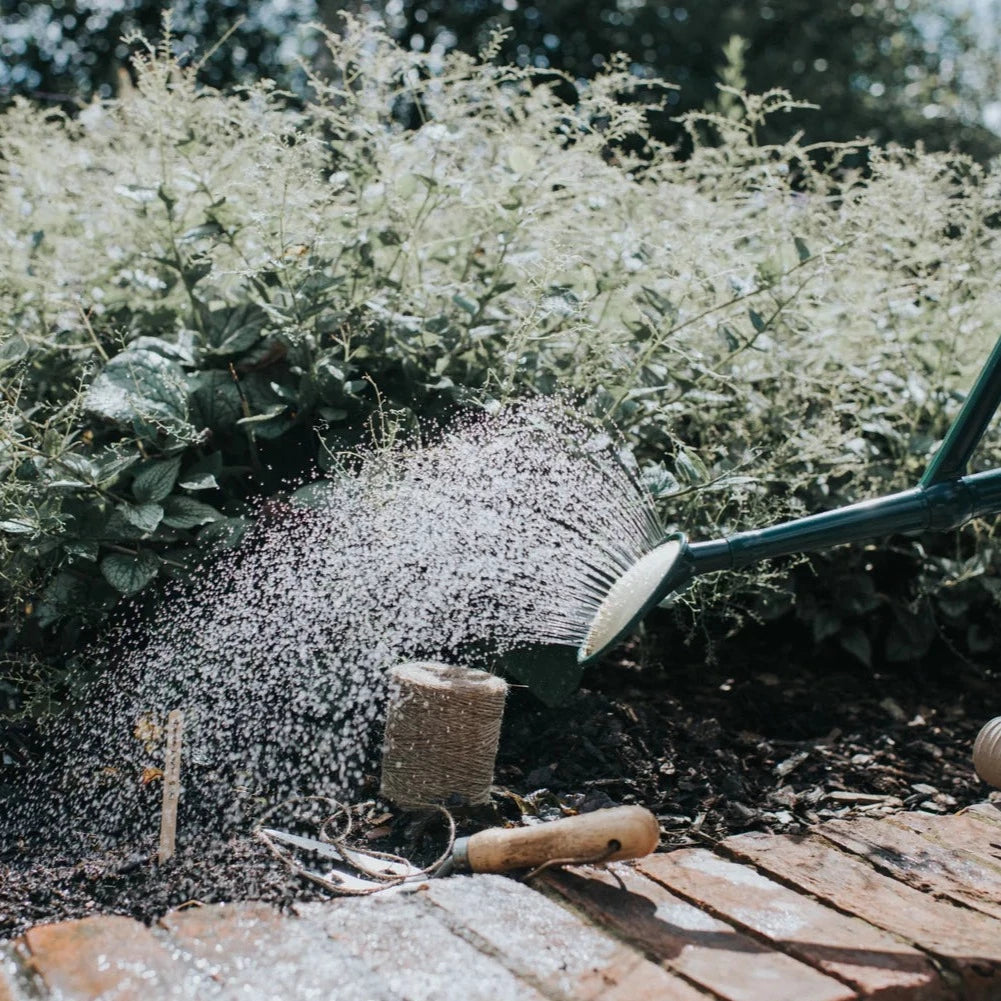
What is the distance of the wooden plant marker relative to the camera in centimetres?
172

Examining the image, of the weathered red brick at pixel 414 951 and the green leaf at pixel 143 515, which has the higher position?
the green leaf at pixel 143 515

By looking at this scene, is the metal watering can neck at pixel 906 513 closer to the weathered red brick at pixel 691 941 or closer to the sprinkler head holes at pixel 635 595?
the sprinkler head holes at pixel 635 595

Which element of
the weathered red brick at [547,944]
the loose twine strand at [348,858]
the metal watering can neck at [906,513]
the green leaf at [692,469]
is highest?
the metal watering can neck at [906,513]

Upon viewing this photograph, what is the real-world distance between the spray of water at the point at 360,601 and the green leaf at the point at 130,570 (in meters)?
0.08

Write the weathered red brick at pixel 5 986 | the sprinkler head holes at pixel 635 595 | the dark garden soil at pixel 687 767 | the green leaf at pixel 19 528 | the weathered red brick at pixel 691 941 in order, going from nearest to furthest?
1. the weathered red brick at pixel 5 986
2. the weathered red brick at pixel 691 941
3. the sprinkler head holes at pixel 635 595
4. the dark garden soil at pixel 687 767
5. the green leaf at pixel 19 528

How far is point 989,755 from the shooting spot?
1.96 metres

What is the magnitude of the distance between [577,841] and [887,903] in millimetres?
461

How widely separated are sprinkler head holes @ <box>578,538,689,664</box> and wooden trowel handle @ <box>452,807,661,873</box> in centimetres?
22

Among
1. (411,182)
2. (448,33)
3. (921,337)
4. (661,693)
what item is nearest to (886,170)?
(921,337)

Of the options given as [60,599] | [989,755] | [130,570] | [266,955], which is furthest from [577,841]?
[60,599]

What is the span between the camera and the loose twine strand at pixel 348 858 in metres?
1.64

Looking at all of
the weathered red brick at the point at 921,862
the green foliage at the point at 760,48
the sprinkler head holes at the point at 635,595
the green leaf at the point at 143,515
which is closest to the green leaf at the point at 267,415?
the green leaf at the point at 143,515

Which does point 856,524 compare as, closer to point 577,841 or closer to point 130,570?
point 577,841

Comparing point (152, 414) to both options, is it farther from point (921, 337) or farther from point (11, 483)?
point (921, 337)
